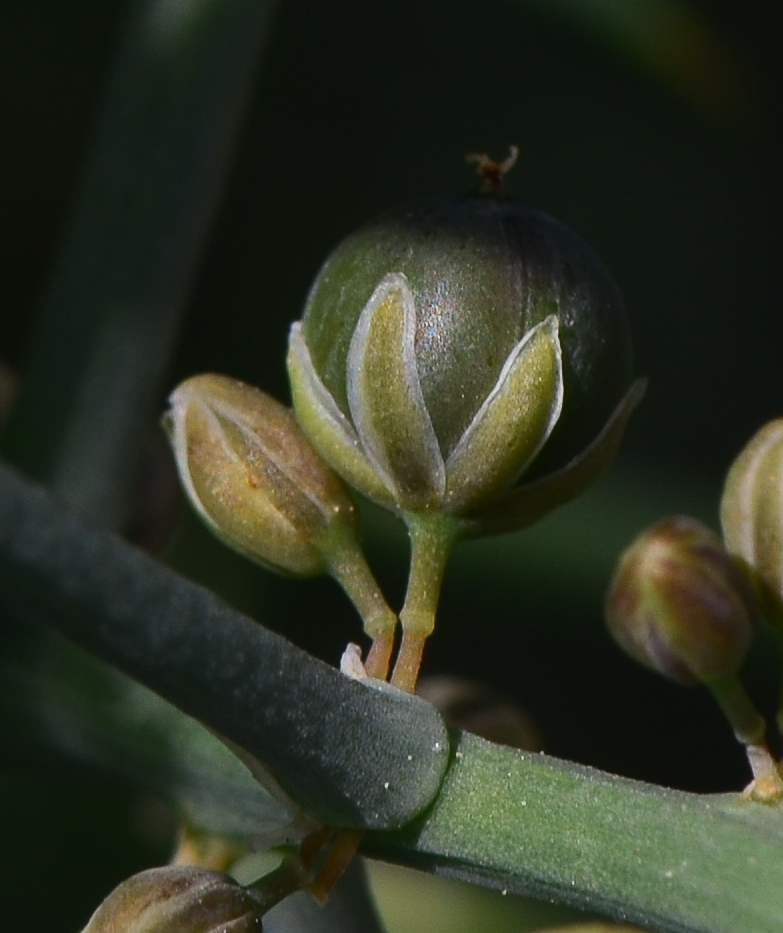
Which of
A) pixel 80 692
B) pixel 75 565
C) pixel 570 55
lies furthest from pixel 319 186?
pixel 75 565

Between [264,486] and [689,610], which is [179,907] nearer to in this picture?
[264,486]

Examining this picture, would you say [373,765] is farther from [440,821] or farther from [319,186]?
[319,186]

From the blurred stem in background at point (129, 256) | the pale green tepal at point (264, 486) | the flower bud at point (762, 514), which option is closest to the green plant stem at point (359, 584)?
the pale green tepal at point (264, 486)

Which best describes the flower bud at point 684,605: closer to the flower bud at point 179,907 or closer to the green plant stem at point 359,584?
the green plant stem at point 359,584

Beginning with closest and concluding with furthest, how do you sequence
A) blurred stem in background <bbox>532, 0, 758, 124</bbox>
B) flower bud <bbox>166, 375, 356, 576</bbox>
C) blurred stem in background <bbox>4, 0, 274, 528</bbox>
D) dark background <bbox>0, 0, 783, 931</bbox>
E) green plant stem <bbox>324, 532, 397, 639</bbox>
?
green plant stem <bbox>324, 532, 397, 639</bbox> < flower bud <bbox>166, 375, 356, 576</bbox> < blurred stem in background <bbox>4, 0, 274, 528</bbox> < blurred stem in background <bbox>532, 0, 758, 124</bbox> < dark background <bbox>0, 0, 783, 931</bbox>

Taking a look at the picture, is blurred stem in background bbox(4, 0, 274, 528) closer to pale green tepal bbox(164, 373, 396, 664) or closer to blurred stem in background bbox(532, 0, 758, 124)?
pale green tepal bbox(164, 373, 396, 664)

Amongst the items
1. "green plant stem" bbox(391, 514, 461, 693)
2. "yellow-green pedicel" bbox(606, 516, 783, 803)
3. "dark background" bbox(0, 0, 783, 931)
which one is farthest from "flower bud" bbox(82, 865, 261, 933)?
"dark background" bbox(0, 0, 783, 931)

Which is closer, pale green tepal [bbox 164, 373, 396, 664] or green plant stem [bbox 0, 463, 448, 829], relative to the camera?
green plant stem [bbox 0, 463, 448, 829]
